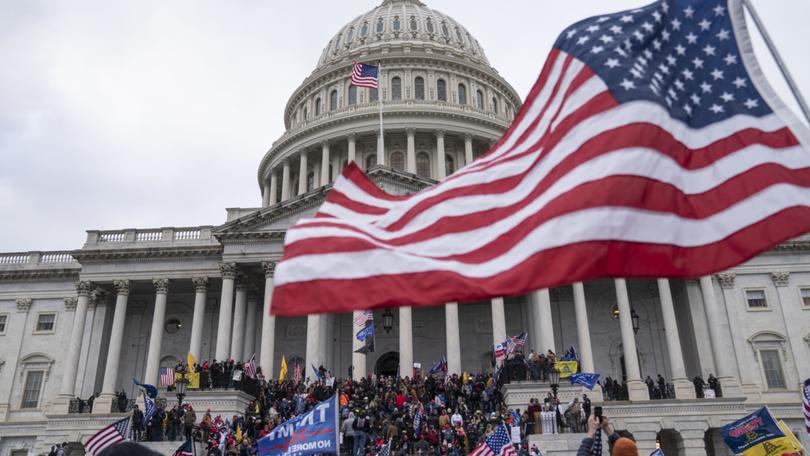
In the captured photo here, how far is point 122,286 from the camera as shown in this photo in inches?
1836

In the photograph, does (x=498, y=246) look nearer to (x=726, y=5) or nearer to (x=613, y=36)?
(x=613, y=36)

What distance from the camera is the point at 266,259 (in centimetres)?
4391

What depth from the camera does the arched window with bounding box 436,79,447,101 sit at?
228 ft

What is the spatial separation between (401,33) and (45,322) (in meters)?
44.7

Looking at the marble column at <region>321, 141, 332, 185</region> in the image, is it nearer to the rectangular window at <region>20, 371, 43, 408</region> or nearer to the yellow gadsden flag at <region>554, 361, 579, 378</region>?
the rectangular window at <region>20, 371, 43, 408</region>

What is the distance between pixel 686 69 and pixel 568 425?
22.5 meters

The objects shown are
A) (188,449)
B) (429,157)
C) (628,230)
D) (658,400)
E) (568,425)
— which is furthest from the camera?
(429,157)

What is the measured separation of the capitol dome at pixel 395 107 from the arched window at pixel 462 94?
0.12 m

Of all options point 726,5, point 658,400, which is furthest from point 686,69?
point 658,400

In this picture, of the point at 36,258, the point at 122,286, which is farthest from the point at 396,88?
the point at 36,258

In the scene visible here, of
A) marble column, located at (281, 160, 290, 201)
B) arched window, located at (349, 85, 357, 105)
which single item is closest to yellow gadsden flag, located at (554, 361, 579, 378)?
marble column, located at (281, 160, 290, 201)

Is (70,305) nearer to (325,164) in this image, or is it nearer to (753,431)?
(325,164)

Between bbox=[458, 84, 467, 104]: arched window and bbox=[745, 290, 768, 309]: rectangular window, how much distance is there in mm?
33727

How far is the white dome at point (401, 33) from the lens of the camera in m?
73.5
